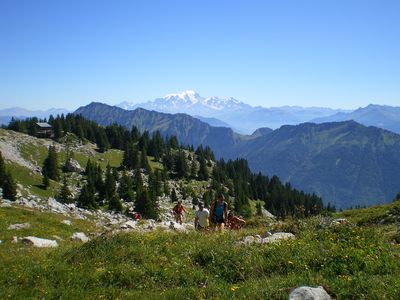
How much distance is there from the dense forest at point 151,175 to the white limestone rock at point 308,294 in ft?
226

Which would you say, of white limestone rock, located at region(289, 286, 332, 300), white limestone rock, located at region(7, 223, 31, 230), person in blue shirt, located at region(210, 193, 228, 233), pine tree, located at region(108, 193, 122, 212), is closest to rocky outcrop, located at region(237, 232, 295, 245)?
white limestone rock, located at region(289, 286, 332, 300)

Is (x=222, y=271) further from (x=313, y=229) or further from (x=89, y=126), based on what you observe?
(x=89, y=126)

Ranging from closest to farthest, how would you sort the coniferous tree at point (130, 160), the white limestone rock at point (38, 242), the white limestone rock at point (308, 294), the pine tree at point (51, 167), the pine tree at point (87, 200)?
the white limestone rock at point (308, 294)
the white limestone rock at point (38, 242)
the pine tree at point (87, 200)
the pine tree at point (51, 167)
the coniferous tree at point (130, 160)

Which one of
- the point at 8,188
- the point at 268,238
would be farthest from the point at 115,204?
the point at 268,238

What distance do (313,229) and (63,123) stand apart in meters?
144

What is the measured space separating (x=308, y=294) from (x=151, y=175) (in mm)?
104663

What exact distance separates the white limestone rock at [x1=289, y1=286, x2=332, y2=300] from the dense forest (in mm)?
68814

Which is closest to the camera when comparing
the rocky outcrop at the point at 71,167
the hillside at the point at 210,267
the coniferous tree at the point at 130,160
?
the hillside at the point at 210,267

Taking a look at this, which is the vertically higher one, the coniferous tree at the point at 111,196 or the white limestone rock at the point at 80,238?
the white limestone rock at the point at 80,238

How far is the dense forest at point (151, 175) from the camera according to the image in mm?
90938

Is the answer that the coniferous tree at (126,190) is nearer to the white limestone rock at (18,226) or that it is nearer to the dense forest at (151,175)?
the dense forest at (151,175)

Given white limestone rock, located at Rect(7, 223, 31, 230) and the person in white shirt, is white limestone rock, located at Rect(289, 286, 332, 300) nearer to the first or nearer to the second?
the person in white shirt

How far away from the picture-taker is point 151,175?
113 metres

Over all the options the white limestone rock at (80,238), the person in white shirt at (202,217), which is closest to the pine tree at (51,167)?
the white limestone rock at (80,238)
